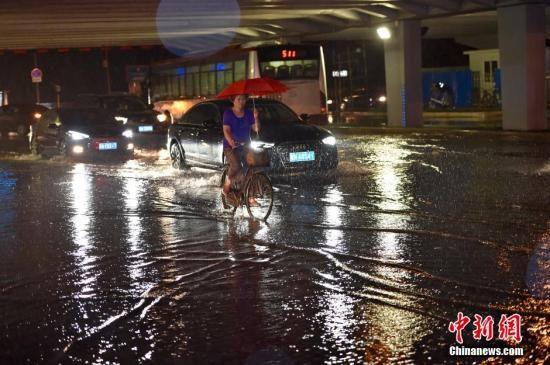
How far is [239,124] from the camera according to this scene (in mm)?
12078

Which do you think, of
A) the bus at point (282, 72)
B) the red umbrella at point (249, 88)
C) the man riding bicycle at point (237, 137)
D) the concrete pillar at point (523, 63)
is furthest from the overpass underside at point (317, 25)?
the man riding bicycle at point (237, 137)

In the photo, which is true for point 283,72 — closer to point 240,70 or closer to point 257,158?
point 240,70

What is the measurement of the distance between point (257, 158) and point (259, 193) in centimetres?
50

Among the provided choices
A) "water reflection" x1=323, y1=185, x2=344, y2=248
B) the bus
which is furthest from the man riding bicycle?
the bus

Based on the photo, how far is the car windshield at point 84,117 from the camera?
2266 cm

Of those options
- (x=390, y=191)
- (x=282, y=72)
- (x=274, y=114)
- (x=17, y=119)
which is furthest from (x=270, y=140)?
(x=17, y=119)

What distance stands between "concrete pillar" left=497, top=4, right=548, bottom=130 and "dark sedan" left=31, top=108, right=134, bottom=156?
1239 centimetres

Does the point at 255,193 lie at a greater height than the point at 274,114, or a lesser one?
lesser

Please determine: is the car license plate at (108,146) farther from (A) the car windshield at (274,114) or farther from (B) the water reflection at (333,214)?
(B) the water reflection at (333,214)

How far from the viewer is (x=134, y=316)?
691cm

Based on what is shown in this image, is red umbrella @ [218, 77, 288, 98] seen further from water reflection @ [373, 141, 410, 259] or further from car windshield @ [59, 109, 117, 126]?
car windshield @ [59, 109, 117, 126]

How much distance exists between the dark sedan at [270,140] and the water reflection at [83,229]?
89.0 inches

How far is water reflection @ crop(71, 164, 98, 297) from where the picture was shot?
328 inches

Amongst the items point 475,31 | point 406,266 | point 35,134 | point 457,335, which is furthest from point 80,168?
point 475,31
